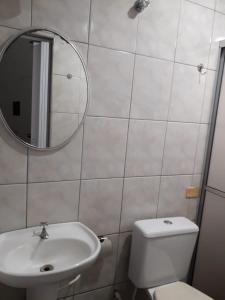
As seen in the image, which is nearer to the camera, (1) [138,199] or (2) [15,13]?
(2) [15,13]

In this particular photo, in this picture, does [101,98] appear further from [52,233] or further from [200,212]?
[200,212]

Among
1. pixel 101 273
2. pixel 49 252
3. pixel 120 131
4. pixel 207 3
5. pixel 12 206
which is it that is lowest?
pixel 101 273

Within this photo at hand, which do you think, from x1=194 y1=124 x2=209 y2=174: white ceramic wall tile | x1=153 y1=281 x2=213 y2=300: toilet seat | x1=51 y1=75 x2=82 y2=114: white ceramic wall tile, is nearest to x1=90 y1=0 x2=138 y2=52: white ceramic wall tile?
x1=51 y1=75 x2=82 y2=114: white ceramic wall tile

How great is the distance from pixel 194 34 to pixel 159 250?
4.47 ft

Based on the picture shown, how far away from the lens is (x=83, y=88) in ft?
4.36

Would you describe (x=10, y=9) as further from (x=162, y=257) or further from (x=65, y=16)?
(x=162, y=257)

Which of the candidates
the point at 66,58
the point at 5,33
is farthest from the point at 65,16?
the point at 5,33

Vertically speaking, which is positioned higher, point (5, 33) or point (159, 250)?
point (5, 33)

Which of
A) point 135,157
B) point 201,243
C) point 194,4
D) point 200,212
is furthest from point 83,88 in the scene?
point 201,243

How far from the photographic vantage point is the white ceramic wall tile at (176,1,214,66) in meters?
1.56

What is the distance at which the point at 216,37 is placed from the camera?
5.53ft

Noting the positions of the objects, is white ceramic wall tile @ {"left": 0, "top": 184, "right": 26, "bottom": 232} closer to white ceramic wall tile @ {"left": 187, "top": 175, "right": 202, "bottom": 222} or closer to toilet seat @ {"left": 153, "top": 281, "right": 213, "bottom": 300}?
toilet seat @ {"left": 153, "top": 281, "right": 213, "bottom": 300}

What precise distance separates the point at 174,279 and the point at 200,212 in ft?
1.70

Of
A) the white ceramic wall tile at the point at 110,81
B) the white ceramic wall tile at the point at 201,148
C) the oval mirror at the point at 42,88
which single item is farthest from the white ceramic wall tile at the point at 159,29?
the white ceramic wall tile at the point at 201,148
